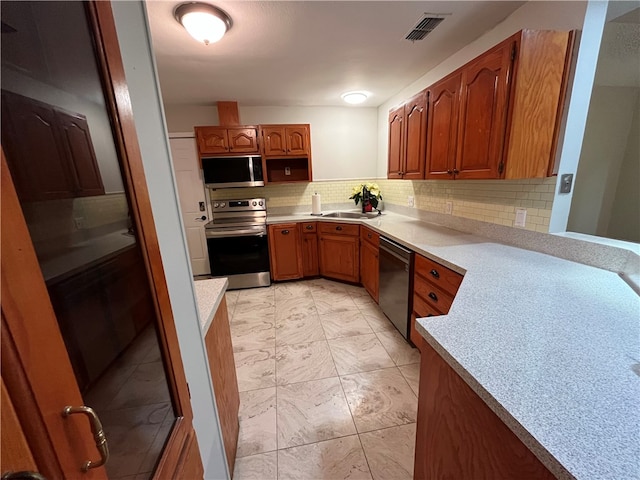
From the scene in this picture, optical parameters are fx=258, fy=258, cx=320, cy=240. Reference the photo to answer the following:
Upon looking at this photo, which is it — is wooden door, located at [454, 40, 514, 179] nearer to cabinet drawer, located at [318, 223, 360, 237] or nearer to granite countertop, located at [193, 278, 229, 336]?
cabinet drawer, located at [318, 223, 360, 237]

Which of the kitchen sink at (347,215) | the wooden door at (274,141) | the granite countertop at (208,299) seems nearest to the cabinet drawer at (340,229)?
the kitchen sink at (347,215)

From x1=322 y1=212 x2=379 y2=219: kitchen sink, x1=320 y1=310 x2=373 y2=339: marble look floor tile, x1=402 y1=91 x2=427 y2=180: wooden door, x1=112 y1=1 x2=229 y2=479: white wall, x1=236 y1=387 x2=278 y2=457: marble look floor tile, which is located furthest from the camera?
x1=322 y1=212 x2=379 y2=219: kitchen sink

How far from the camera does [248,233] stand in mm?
3309

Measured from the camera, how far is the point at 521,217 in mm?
1758

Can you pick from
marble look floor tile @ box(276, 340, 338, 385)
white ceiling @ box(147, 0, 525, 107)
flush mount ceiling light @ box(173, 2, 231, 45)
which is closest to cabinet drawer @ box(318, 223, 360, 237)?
marble look floor tile @ box(276, 340, 338, 385)

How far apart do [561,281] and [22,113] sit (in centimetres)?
183

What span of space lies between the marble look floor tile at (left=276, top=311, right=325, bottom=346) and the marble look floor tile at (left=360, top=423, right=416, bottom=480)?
3.20 feet

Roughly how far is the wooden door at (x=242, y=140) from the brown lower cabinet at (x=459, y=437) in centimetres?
317

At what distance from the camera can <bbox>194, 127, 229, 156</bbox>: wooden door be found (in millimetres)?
3268

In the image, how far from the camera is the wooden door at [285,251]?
3.45 m

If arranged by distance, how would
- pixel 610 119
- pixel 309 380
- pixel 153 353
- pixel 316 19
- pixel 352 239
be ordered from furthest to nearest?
pixel 352 239 → pixel 610 119 → pixel 309 380 → pixel 316 19 → pixel 153 353

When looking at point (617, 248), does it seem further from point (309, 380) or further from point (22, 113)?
point (22, 113)

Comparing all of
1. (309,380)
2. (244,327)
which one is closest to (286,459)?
(309,380)

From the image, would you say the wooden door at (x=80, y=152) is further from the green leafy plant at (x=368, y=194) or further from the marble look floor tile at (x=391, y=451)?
the green leafy plant at (x=368, y=194)
